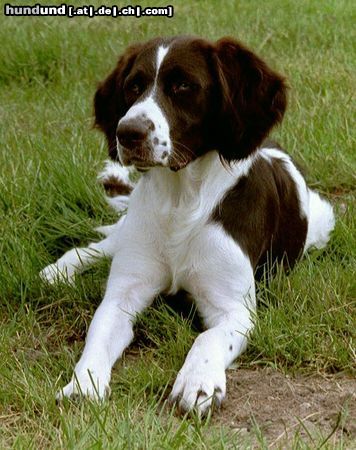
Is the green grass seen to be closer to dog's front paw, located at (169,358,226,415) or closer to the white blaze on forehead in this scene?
dog's front paw, located at (169,358,226,415)

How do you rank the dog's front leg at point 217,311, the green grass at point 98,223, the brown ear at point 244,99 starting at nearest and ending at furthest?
1. the green grass at point 98,223
2. the dog's front leg at point 217,311
3. the brown ear at point 244,99

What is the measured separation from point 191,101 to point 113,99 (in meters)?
0.51

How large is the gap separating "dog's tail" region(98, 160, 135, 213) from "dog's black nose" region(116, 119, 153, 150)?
1.55 m

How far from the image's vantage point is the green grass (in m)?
3.31

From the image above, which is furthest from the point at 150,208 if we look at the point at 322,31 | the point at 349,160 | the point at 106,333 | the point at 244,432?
the point at 322,31

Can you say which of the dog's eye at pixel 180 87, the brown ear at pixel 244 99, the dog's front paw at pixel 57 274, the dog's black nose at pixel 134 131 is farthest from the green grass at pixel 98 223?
the dog's eye at pixel 180 87

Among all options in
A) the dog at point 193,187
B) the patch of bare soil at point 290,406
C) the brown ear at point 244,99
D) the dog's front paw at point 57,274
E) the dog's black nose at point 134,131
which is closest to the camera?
the patch of bare soil at point 290,406

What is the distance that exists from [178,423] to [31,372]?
0.63 m

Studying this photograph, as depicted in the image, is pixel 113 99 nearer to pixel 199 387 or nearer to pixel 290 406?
pixel 199 387

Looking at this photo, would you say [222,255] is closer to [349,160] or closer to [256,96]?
[256,96]

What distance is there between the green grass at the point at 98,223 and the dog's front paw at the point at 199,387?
6cm

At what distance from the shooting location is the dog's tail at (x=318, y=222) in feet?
15.9

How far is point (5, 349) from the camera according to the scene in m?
3.86

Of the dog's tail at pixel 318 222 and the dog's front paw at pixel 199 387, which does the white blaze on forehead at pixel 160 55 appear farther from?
the dog's tail at pixel 318 222
